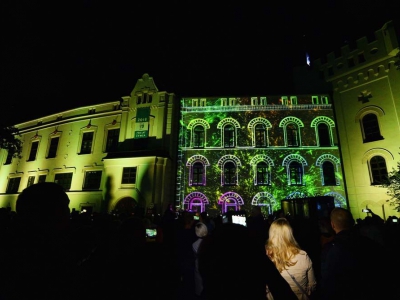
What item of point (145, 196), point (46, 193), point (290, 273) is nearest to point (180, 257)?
point (290, 273)

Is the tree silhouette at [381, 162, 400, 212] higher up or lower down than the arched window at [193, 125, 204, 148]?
lower down

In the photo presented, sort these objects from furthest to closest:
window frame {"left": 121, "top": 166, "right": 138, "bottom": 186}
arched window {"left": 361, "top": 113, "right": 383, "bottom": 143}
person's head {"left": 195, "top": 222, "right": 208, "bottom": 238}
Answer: window frame {"left": 121, "top": 166, "right": 138, "bottom": 186}
arched window {"left": 361, "top": 113, "right": 383, "bottom": 143}
person's head {"left": 195, "top": 222, "right": 208, "bottom": 238}

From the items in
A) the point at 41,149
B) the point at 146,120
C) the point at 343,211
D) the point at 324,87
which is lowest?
the point at 343,211

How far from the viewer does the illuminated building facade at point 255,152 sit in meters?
19.8

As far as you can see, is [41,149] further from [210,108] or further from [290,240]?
[290,240]

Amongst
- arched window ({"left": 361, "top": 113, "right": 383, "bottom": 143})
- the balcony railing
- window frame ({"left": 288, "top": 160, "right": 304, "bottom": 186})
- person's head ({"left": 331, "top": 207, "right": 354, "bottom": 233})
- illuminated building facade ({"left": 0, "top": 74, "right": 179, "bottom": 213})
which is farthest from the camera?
the balcony railing

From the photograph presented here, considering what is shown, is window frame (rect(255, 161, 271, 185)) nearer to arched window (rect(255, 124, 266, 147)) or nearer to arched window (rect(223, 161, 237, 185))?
arched window (rect(255, 124, 266, 147))

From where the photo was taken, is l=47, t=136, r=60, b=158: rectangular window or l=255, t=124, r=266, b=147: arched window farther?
l=47, t=136, r=60, b=158: rectangular window

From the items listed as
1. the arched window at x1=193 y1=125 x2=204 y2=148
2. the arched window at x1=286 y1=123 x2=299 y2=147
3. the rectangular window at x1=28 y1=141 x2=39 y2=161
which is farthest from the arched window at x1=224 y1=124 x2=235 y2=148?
the rectangular window at x1=28 y1=141 x2=39 y2=161

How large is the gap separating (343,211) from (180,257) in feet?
13.9

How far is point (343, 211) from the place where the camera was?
366 cm

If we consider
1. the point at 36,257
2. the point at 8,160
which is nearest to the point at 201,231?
the point at 36,257

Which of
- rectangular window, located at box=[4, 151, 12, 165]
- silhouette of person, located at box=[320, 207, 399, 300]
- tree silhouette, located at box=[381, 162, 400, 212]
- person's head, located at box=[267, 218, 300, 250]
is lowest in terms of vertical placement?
silhouette of person, located at box=[320, 207, 399, 300]

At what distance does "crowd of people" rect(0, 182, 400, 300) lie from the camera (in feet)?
4.83
